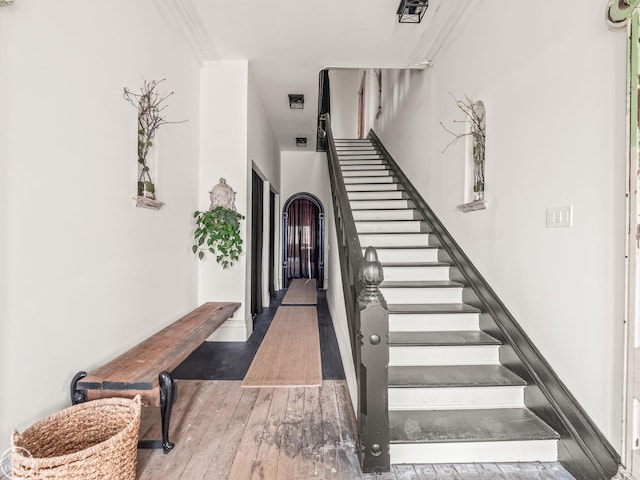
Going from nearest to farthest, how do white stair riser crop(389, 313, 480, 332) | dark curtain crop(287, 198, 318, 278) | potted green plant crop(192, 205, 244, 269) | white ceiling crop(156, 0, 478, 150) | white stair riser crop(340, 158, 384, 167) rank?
1. white stair riser crop(389, 313, 480, 332)
2. white ceiling crop(156, 0, 478, 150)
3. potted green plant crop(192, 205, 244, 269)
4. white stair riser crop(340, 158, 384, 167)
5. dark curtain crop(287, 198, 318, 278)

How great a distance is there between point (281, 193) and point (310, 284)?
2209 mm

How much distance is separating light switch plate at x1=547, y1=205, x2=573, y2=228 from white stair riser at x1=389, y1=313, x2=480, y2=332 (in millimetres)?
1037

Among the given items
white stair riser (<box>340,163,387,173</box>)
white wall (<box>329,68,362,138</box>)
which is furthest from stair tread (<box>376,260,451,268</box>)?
white wall (<box>329,68,362,138</box>)

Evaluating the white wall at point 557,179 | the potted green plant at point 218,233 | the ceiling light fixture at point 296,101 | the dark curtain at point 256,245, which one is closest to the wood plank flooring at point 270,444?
the white wall at point 557,179

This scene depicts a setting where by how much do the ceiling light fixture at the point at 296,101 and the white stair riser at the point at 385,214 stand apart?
6.44 ft

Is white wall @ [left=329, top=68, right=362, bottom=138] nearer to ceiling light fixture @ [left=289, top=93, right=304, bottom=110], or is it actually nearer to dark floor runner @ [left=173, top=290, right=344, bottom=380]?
ceiling light fixture @ [left=289, top=93, right=304, bottom=110]

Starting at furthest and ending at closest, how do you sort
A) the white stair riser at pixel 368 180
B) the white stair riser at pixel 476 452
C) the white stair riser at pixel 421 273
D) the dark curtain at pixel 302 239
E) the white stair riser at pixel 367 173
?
the dark curtain at pixel 302 239, the white stair riser at pixel 367 173, the white stair riser at pixel 368 180, the white stair riser at pixel 421 273, the white stair riser at pixel 476 452

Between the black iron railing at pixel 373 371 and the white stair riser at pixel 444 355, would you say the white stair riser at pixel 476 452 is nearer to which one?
the black iron railing at pixel 373 371

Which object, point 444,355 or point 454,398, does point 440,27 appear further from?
point 454,398

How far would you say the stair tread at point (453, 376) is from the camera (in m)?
2.21

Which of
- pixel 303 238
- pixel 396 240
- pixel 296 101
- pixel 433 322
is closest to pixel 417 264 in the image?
pixel 396 240

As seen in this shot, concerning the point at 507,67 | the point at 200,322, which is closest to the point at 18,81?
the point at 200,322

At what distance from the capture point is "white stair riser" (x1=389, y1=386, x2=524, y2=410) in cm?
221

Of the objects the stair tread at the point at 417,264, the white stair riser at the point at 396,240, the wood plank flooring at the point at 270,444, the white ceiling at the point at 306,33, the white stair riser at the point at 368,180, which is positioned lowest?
the wood plank flooring at the point at 270,444
